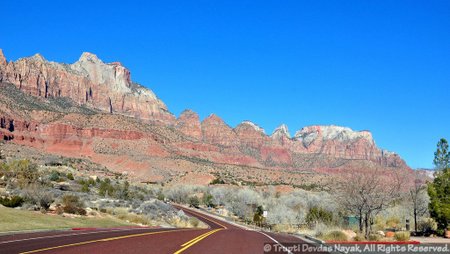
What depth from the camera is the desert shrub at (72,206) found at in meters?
37.8

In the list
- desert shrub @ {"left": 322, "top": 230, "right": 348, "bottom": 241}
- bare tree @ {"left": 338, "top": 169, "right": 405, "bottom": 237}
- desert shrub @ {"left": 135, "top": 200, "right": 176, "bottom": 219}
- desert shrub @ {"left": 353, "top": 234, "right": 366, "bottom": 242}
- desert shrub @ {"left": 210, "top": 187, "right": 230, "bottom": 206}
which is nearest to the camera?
desert shrub @ {"left": 353, "top": 234, "right": 366, "bottom": 242}

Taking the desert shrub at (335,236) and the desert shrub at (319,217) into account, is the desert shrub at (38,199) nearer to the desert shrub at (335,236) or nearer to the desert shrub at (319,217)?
the desert shrub at (335,236)

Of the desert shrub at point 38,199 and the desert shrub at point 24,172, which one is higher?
the desert shrub at point 24,172

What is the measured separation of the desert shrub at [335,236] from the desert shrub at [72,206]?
69.1ft

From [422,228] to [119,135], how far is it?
118 metres

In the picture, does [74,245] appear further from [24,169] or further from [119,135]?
[119,135]

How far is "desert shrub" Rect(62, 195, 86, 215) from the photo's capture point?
3783 cm

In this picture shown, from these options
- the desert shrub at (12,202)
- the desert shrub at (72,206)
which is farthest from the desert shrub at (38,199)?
the desert shrub at (72,206)

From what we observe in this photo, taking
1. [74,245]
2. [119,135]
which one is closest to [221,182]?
[119,135]

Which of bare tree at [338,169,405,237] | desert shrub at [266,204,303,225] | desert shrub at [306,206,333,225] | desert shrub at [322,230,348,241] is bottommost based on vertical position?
desert shrub at [266,204,303,225]

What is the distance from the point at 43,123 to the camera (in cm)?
14088

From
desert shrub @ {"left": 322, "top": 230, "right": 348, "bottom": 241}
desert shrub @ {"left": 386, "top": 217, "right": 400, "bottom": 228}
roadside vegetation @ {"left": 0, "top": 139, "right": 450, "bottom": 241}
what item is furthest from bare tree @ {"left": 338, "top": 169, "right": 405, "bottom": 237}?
desert shrub @ {"left": 386, "top": 217, "right": 400, "bottom": 228}

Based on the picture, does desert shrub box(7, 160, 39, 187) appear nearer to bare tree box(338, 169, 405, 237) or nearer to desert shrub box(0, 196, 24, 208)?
desert shrub box(0, 196, 24, 208)

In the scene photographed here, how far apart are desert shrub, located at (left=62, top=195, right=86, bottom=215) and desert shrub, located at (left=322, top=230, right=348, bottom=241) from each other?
69.1ft
